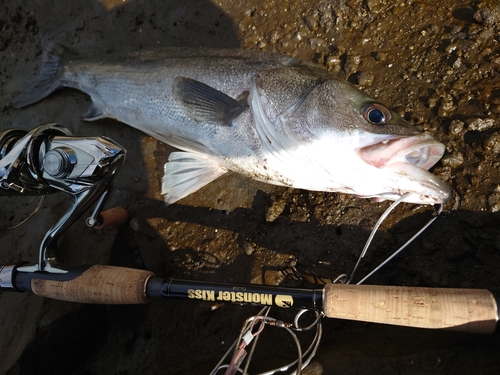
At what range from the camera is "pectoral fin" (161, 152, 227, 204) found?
2432mm

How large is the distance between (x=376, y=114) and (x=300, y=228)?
86cm

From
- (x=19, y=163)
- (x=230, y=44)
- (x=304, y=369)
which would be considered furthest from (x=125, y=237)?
(x=230, y=44)

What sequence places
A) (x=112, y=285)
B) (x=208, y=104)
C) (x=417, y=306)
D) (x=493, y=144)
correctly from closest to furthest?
(x=417, y=306) → (x=112, y=285) → (x=493, y=144) → (x=208, y=104)

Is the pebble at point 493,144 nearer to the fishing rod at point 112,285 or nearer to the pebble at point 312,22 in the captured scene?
the fishing rod at point 112,285

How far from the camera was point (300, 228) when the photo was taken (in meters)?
2.29

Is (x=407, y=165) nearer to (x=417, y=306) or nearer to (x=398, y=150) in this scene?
(x=398, y=150)

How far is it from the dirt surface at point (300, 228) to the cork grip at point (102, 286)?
0.63 metres

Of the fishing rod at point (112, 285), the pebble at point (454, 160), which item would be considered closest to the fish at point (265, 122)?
the pebble at point (454, 160)

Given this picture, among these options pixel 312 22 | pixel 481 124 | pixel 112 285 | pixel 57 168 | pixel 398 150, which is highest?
pixel 57 168

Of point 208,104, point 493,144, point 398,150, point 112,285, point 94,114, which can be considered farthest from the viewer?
point 94,114

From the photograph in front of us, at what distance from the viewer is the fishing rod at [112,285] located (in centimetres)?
144

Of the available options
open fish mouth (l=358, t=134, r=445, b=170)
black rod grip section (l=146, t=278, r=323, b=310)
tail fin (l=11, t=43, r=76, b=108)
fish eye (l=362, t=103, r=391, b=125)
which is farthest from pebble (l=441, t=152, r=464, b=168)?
tail fin (l=11, t=43, r=76, b=108)

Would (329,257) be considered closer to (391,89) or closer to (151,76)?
(391,89)

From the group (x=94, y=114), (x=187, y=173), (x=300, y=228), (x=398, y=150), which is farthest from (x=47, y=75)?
(x=398, y=150)
